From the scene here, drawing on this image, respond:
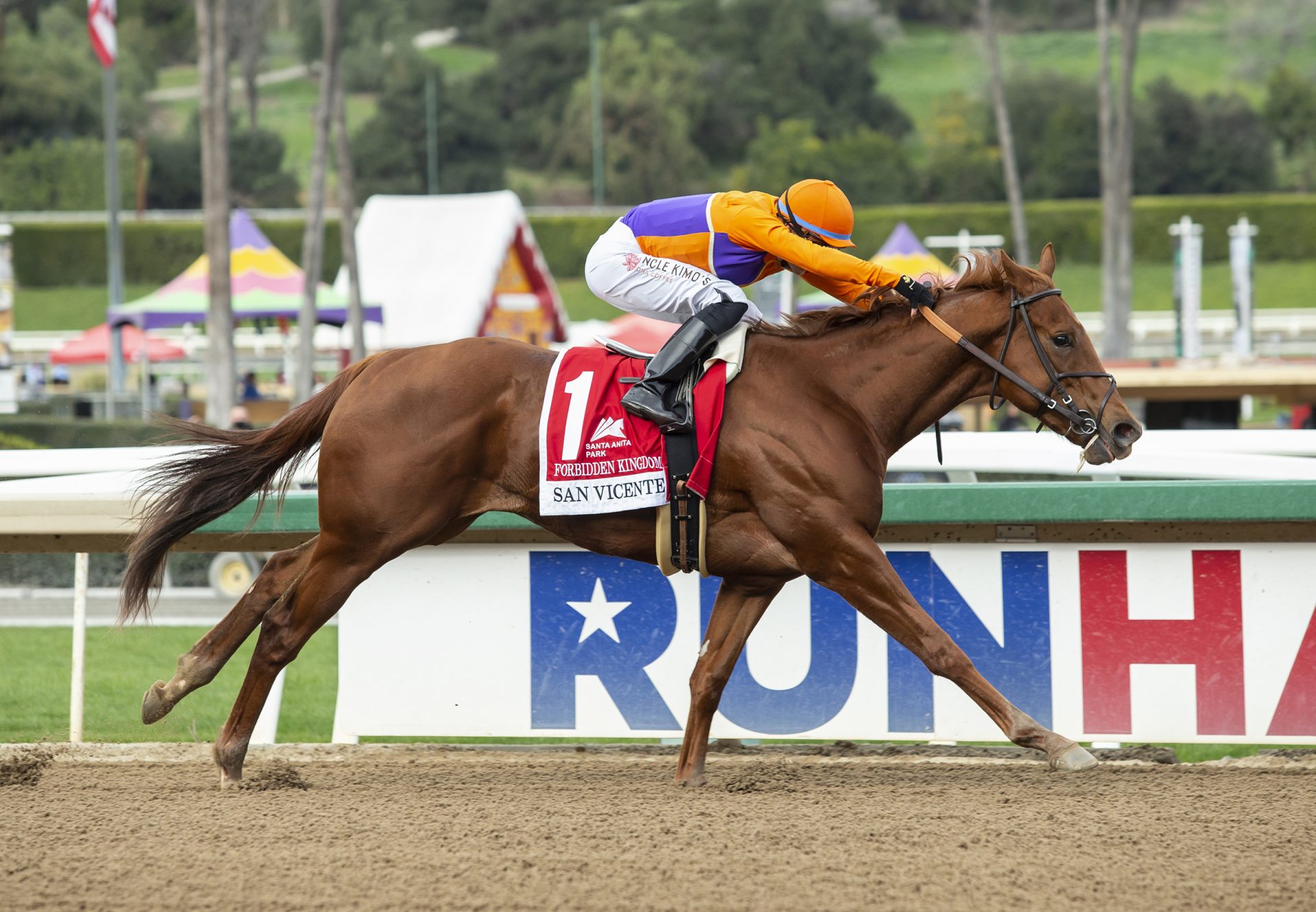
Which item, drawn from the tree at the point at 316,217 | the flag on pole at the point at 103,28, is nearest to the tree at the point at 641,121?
the tree at the point at 316,217

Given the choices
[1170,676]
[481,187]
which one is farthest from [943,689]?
[481,187]

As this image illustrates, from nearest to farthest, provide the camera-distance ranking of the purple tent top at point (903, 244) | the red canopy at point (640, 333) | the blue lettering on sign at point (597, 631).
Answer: the blue lettering on sign at point (597, 631) → the red canopy at point (640, 333) → the purple tent top at point (903, 244)

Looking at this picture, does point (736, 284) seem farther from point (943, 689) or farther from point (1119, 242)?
point (1119, 242)

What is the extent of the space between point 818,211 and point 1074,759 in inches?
66.9

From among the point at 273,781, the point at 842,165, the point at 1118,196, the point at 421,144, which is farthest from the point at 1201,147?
the point at 273,781

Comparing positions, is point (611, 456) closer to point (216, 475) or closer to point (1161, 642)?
point (216, 475)

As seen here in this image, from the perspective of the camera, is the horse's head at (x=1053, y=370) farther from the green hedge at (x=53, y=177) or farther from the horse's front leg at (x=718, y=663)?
the green hedge at (x=53, y=177)

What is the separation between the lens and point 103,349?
82.5 ft

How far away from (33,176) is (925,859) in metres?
58.2

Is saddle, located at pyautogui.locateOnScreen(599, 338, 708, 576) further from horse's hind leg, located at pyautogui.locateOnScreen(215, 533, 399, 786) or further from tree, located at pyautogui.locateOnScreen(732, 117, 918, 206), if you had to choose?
tree, located at pyautogui.locateOnScreen(732, 117, 918, 206)

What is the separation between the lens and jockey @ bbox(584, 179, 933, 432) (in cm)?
424

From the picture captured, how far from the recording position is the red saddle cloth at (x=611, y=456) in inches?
169

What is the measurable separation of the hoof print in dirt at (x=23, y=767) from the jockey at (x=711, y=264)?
211 cm

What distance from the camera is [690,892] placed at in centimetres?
318
